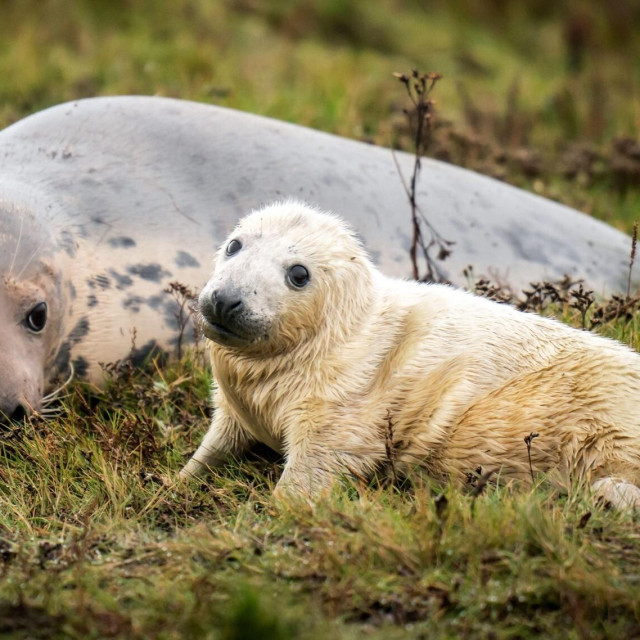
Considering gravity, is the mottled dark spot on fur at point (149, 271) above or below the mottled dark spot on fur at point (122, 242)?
below

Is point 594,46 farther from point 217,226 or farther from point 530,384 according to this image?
point 530,384

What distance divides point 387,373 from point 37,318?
138 centimetres

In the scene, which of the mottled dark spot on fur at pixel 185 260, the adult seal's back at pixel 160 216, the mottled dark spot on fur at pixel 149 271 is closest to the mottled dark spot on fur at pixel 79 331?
the adult seal's back at pixel 160 216

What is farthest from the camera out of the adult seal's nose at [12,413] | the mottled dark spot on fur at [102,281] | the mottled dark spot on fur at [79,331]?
the mottled dark spot on fur at [102,281]

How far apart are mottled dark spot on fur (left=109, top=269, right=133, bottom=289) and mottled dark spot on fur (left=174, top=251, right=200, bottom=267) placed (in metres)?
0.21

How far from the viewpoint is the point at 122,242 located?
4266mm

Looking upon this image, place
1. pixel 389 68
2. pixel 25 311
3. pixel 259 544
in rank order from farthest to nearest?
pixel 389 68
pixel 25 311
pixel 259 544

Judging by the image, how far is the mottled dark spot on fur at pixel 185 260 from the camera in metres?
4.31

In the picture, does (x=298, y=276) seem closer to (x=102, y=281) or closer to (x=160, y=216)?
(x=102, y=281)

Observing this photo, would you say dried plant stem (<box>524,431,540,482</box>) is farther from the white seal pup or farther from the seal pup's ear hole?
the seal pup's ear hole

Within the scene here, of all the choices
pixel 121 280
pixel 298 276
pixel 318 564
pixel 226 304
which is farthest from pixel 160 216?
pixel 318 564

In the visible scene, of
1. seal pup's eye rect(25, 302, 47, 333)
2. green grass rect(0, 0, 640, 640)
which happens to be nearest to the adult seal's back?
seal pup's eye rect(25, 302, 47, 333)

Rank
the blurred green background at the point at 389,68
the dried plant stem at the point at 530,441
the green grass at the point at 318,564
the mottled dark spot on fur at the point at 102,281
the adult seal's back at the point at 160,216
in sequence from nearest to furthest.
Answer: the green grass at the point at 318,564, the dried plant stem at the point at 530,441, the adult seal's back at the point at 160,216, the mottled dark spot on fur at the point at 102,281, the blurred green background at the point at 389,68

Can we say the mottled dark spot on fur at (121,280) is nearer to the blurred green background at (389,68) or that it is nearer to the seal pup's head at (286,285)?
the seal pup's head at (286,285)
